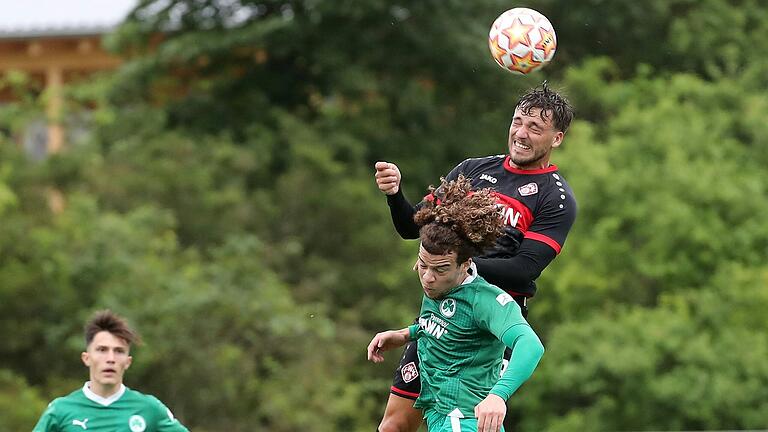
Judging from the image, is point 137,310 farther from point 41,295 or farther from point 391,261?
point 391,261

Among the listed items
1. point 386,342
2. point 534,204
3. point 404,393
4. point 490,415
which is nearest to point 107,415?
point 404,393

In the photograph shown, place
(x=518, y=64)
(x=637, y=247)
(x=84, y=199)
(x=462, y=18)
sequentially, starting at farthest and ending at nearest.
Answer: (x=462, y=18) → (x=637, y=247) → (x=84, y=199) → (x=518, y=64)

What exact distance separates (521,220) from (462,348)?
82 cm

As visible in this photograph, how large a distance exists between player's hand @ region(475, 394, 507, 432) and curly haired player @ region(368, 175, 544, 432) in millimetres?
342

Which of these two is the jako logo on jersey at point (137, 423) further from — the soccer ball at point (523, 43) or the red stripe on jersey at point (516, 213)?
the soccer ball at point (523, 43)

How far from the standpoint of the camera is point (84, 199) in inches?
706

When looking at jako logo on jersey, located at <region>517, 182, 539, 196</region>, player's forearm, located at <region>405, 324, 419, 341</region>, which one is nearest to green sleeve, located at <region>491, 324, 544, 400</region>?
player's forearm, located at <region>405, 324, 419, 341</region>

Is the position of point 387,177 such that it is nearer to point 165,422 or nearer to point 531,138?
point 531,138

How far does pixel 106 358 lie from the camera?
796 centimetres

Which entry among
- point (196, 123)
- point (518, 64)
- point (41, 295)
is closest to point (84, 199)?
point (41, 295)

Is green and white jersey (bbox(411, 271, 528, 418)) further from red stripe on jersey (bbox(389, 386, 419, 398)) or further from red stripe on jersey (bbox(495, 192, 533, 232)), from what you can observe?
red stripe on jersey (bbox(389, 386, 419, 398))

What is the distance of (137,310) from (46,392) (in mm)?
1426

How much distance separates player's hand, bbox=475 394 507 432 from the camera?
517 centimetres

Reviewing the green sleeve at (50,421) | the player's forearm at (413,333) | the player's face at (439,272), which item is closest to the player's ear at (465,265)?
the player's face at (439,272)
